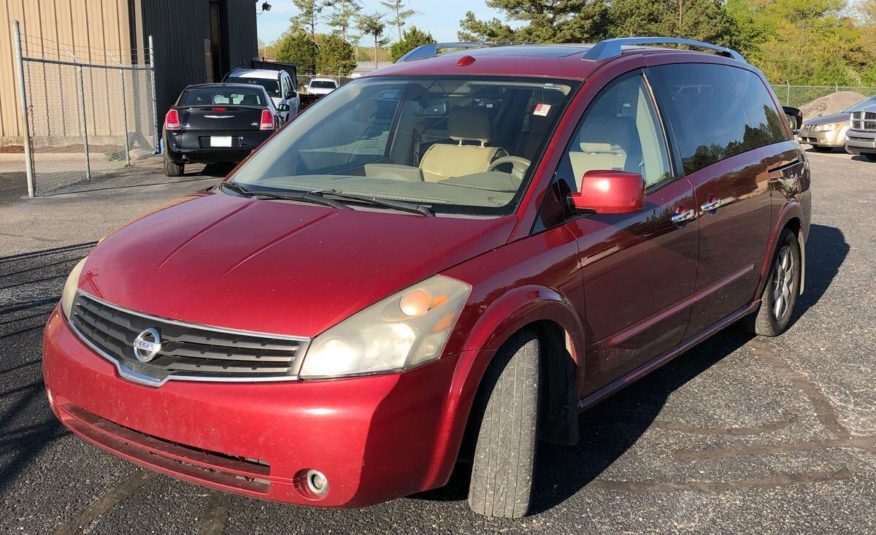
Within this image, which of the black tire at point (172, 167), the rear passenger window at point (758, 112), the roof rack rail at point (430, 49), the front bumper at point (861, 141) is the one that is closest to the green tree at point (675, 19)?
the front bumper at point (861, 141)

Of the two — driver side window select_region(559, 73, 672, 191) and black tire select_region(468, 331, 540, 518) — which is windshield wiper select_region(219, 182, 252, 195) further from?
black tire select_region(468, 331, 540, 518)

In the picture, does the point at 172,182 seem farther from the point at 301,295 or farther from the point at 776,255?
the point at 301,295

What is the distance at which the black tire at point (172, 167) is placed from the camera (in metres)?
14.6

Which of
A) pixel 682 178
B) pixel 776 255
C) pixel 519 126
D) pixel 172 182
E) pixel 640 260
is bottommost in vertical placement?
pixel 172 182

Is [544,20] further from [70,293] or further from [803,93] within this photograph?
[70,293]

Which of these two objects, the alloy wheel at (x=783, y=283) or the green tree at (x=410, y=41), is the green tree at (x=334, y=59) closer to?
the green tree at (x=410, y=41)

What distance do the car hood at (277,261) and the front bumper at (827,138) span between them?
19.8 m

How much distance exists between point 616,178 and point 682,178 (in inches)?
39.6

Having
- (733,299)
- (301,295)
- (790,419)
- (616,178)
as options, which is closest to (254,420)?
(301,295)

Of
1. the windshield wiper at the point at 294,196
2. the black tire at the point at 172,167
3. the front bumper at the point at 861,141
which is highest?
the windshield wiper at the point at 294,196

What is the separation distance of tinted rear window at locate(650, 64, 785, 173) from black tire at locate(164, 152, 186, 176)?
10848 millimetres

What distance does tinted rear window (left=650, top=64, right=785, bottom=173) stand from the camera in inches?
182

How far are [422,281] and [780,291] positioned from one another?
366 centimetres

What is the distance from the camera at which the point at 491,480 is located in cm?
324
